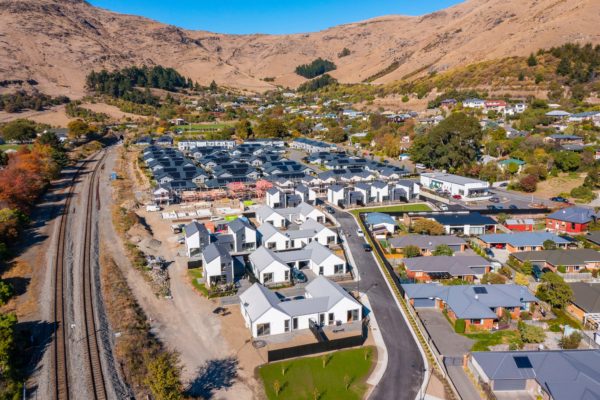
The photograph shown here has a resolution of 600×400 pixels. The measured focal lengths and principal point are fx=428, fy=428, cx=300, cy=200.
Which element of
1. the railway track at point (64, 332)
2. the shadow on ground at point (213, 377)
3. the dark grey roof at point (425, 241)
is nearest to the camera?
the shadow on ground at point (213, 377)

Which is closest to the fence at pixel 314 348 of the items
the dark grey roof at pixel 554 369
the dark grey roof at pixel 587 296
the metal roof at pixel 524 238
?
the dark grey roof at pixel 554 369

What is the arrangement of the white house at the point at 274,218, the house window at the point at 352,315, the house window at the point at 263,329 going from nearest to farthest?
the house window at the point at 263,329, the house window at the point at 352,315, the white house at the point at 274,218

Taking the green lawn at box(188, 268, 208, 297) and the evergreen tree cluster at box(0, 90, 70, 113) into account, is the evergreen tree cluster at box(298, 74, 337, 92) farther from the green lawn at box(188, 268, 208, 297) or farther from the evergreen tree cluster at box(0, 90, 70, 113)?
the green lawn at box(188, 268, 208, 297)

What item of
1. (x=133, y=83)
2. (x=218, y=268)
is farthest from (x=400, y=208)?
(x=133, y=83)

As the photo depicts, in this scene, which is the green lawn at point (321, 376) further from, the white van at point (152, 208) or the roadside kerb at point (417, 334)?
the white van at point (152, 208)

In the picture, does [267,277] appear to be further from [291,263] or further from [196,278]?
[196,278]

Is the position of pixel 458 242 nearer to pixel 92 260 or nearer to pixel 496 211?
pixel 496 211

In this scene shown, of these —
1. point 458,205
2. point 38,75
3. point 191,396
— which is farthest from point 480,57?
point 38,75
